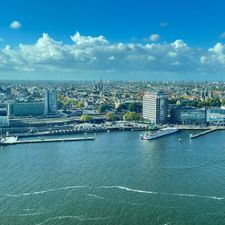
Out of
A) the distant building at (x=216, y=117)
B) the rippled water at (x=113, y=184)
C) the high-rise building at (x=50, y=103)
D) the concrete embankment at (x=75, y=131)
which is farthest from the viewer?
the high-rise building at (x=50, y=103)

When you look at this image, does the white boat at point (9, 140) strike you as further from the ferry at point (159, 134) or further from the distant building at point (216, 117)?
the distant building at point (216, 117)

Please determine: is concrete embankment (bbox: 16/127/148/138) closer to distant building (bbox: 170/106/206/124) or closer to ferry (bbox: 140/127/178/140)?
ferry (bbox: 140/127/178/140)

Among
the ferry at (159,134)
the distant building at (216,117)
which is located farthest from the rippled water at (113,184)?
the distant building at (216,117)

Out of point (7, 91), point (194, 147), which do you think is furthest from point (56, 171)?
point (7, 91)

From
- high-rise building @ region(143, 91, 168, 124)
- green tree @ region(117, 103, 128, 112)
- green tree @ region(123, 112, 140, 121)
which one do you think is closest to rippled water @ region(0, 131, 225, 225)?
high-rise building @ region(143, 91, 168, 124)

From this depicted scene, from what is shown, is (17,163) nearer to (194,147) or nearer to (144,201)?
(144,201)

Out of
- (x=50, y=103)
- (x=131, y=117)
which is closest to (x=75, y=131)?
(x=131, y=117)

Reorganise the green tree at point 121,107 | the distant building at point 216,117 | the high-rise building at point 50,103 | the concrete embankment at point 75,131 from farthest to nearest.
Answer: the green tree at point 121,107 < the high-rise building at point 50,103 < the distant building at point 216,117 < the concrete embankment at point 75,131
